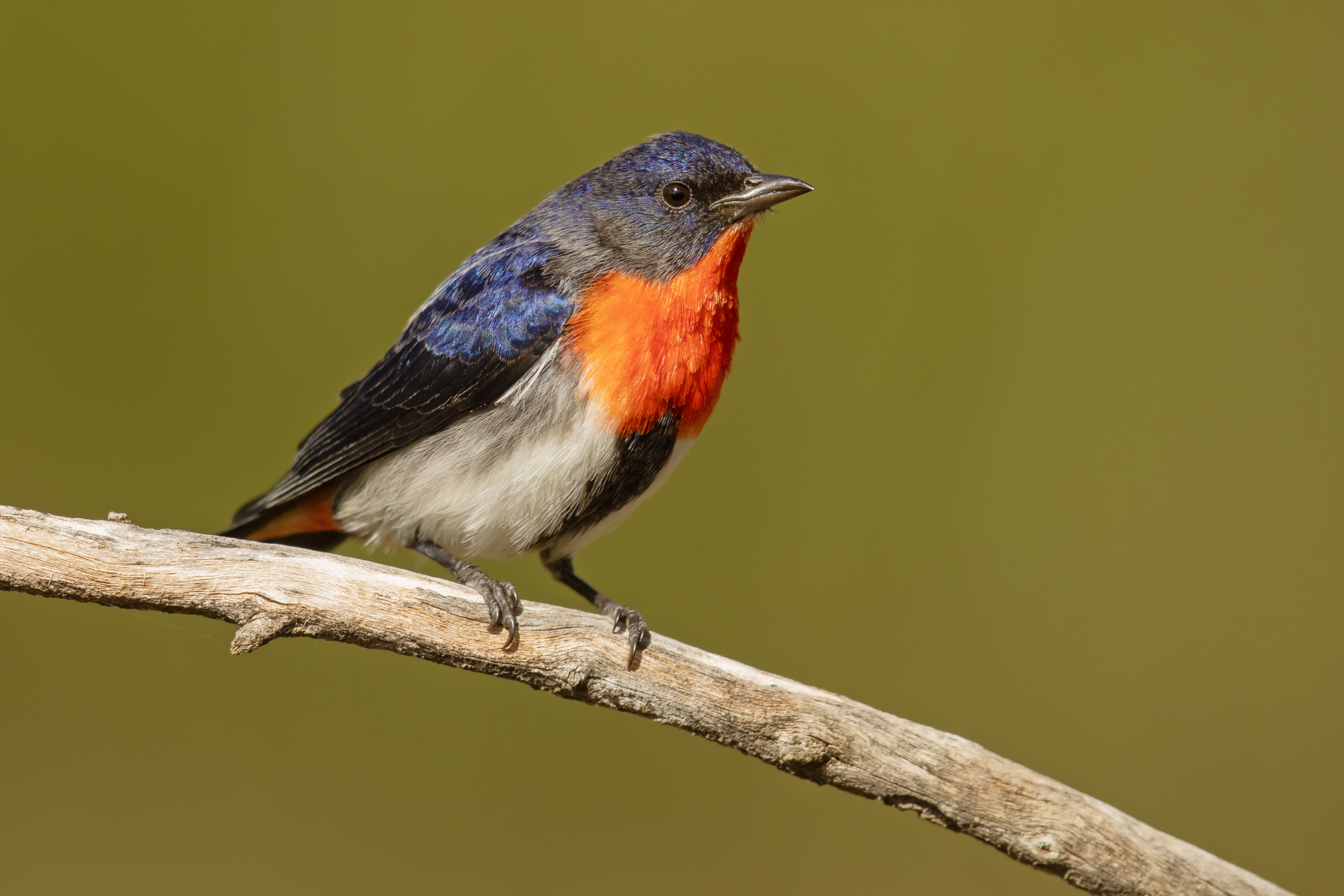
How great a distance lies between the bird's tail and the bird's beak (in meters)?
1.52

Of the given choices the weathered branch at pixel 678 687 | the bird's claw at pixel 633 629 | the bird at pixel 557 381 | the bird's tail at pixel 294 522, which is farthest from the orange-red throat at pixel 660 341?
the bird's tail at pixel 294 522

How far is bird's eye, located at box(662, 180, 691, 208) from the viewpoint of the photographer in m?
3.20

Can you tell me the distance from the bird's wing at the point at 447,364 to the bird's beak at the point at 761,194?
0.57 m

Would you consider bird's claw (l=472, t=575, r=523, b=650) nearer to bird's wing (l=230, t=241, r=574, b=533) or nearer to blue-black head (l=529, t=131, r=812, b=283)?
bird's wing (l=230, t=241, r=574, b=533)

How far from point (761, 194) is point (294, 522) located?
1.81m

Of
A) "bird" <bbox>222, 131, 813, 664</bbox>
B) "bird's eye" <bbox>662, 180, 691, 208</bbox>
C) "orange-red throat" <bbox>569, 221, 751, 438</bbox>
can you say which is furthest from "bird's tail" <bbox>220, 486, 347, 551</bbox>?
"bird's eye" <bbox>662, 180, 691, 208</bbox>

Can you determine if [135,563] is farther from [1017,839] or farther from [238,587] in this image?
[1017,839]

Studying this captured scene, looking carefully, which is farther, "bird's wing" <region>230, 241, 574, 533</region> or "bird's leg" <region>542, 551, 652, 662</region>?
"bird's wing" <region>230, 241, 574, 533</region>

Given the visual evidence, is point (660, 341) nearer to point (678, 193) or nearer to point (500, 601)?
point (678, 193)

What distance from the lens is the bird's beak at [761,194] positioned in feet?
10.3

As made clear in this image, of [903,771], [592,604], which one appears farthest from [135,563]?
[903,771]

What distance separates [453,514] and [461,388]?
0.36 m

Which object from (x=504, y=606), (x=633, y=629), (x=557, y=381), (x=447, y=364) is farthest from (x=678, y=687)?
(x=447, y=364)

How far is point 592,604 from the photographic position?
3279mm
